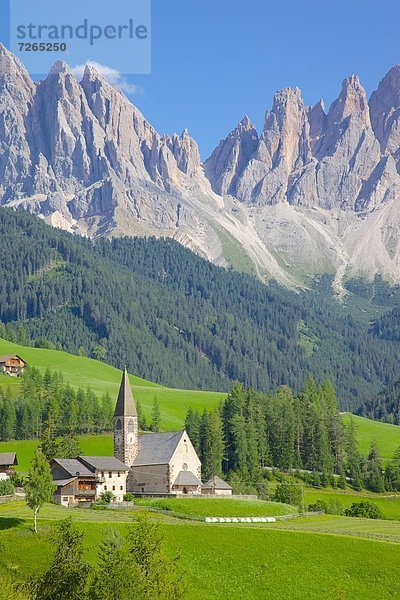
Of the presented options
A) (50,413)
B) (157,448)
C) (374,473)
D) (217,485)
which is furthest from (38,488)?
(374,473)

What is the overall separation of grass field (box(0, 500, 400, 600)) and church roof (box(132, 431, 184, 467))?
3409 cm

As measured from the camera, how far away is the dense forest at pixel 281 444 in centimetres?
15750

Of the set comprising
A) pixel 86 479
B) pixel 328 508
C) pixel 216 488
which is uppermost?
pixel 86 479

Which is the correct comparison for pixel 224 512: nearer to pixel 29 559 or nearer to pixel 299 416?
pixel 29 559

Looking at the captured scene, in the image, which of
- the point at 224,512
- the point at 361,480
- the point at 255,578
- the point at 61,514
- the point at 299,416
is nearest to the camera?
the point at 255,578

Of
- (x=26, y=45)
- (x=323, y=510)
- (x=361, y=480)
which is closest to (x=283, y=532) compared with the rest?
(x=323, y=510)

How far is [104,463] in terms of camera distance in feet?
416

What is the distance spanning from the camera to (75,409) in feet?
590

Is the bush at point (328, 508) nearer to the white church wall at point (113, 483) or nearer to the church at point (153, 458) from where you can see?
the church at point (153, 458)

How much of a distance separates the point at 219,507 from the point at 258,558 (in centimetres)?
2677

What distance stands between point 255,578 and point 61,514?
89.5 ft

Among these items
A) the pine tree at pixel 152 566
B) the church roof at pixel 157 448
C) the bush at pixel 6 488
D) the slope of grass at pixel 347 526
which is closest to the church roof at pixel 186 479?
the church roof at pixel 157 448

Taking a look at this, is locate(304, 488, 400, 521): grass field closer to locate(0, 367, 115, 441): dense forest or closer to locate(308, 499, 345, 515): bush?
locate(308, 499, 345, 515): bush

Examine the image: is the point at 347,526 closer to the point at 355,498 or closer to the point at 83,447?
the point at 355,498
